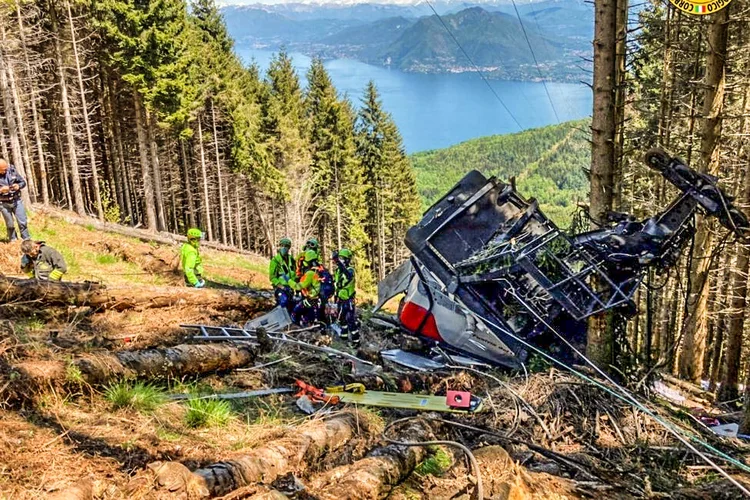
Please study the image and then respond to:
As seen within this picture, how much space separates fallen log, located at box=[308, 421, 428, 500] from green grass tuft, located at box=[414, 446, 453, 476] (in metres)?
0.07

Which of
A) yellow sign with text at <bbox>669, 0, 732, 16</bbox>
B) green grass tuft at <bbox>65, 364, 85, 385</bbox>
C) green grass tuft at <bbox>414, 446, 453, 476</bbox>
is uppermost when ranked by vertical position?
yellow sign with text at <bbox>669, 0, 732, 16</bbox>

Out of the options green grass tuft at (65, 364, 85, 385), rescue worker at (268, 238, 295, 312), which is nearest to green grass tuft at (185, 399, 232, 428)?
green grass tuft at (65, 364, 85, 385)

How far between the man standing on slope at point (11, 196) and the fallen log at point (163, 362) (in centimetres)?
769

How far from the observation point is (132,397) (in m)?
5.08

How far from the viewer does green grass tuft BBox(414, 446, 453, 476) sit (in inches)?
186

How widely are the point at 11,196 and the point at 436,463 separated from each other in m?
11.2

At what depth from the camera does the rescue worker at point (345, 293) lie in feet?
33.9

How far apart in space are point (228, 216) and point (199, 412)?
3813cm

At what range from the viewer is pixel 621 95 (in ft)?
38.6

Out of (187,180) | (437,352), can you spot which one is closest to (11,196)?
(437,352)

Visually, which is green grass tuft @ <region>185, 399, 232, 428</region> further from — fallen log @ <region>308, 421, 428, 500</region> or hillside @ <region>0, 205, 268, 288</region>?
hillside @ <region>0, 205, 268, 288</region>

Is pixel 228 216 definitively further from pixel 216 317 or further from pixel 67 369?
pixel 67 369

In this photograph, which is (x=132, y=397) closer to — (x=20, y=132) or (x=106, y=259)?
(x=106, y=259)

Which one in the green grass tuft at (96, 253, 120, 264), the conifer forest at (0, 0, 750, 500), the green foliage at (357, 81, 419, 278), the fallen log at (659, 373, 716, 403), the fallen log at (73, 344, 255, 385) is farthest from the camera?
the green foliage at (357, 81, 419, 278)
